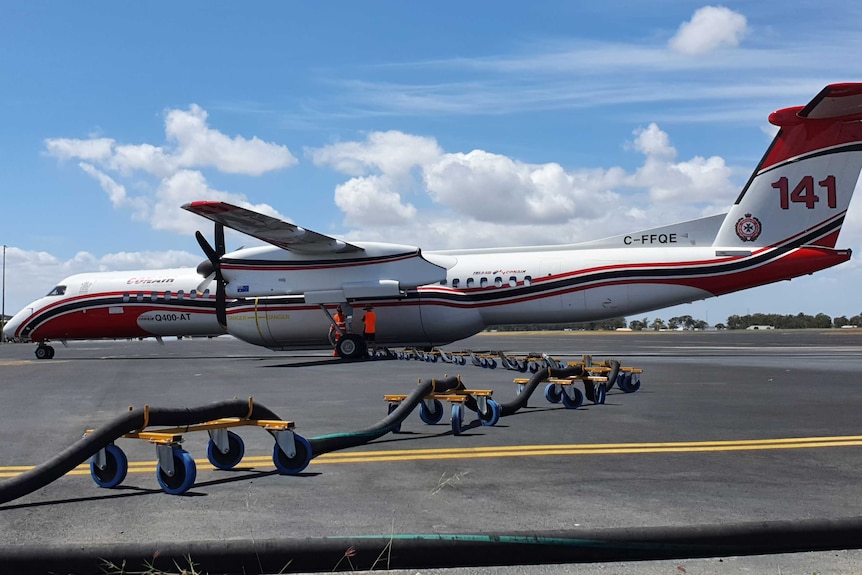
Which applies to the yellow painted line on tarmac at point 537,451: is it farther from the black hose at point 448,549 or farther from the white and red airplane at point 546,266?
the white and red airplane at point 546,266

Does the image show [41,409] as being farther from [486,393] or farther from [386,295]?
[386,295]

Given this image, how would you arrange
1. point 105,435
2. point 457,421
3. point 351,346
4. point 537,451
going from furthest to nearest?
point 351,346, point 457,421, point 537,451, point 105,435

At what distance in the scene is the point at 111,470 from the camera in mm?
6539

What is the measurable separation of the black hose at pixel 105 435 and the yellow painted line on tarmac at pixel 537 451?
76 centimetres

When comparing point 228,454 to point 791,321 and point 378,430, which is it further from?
point 791,321

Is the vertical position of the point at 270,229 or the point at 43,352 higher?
the point at 270,229

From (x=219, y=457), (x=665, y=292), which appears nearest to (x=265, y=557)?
(x=219, y=457)

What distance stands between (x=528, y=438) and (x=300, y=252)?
2148 centimetres

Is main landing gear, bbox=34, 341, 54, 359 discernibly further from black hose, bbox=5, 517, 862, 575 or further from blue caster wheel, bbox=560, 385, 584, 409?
black hose, bbox=5, 517, 862, 575

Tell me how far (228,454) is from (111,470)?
1195 millimetres

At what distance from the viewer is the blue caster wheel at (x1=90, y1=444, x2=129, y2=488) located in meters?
6.51

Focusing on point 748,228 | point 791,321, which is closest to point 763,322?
point 791,321

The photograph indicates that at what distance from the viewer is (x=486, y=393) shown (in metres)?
10.4

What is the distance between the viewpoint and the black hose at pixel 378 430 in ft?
25.3
